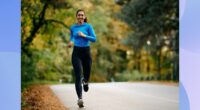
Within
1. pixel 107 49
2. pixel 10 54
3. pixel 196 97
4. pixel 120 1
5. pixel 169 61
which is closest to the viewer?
pixel 10 54

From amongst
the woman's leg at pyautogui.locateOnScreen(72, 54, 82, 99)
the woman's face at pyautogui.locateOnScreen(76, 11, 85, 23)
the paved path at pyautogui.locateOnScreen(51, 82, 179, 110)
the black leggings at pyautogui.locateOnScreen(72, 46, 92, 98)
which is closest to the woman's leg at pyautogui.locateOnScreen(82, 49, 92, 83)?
the black leggings at pyautogui.locateOnScreen(72, 46, 92, 98)

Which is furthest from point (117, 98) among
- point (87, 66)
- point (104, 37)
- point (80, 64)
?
point (104, 37)

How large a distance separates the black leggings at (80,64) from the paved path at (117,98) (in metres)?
0.19

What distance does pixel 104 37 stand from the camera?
5832mm

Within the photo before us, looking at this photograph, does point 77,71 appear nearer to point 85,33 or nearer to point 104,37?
point 85,33

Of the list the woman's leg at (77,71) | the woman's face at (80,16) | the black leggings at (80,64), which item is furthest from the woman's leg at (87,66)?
the woman's face at (80,16)

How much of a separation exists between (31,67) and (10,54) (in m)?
0.49

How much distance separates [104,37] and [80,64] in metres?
0.86

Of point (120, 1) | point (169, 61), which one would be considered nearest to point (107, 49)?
point (120, 1)

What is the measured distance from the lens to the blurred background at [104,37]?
5.30 m

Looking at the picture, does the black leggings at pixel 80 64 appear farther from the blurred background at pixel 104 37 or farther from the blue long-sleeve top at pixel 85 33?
the blurred background at pixel 104 37

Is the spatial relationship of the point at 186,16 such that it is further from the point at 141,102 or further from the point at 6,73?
the point at 6,73

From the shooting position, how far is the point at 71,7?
5363 mm

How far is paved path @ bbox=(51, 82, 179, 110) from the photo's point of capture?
205 inches
